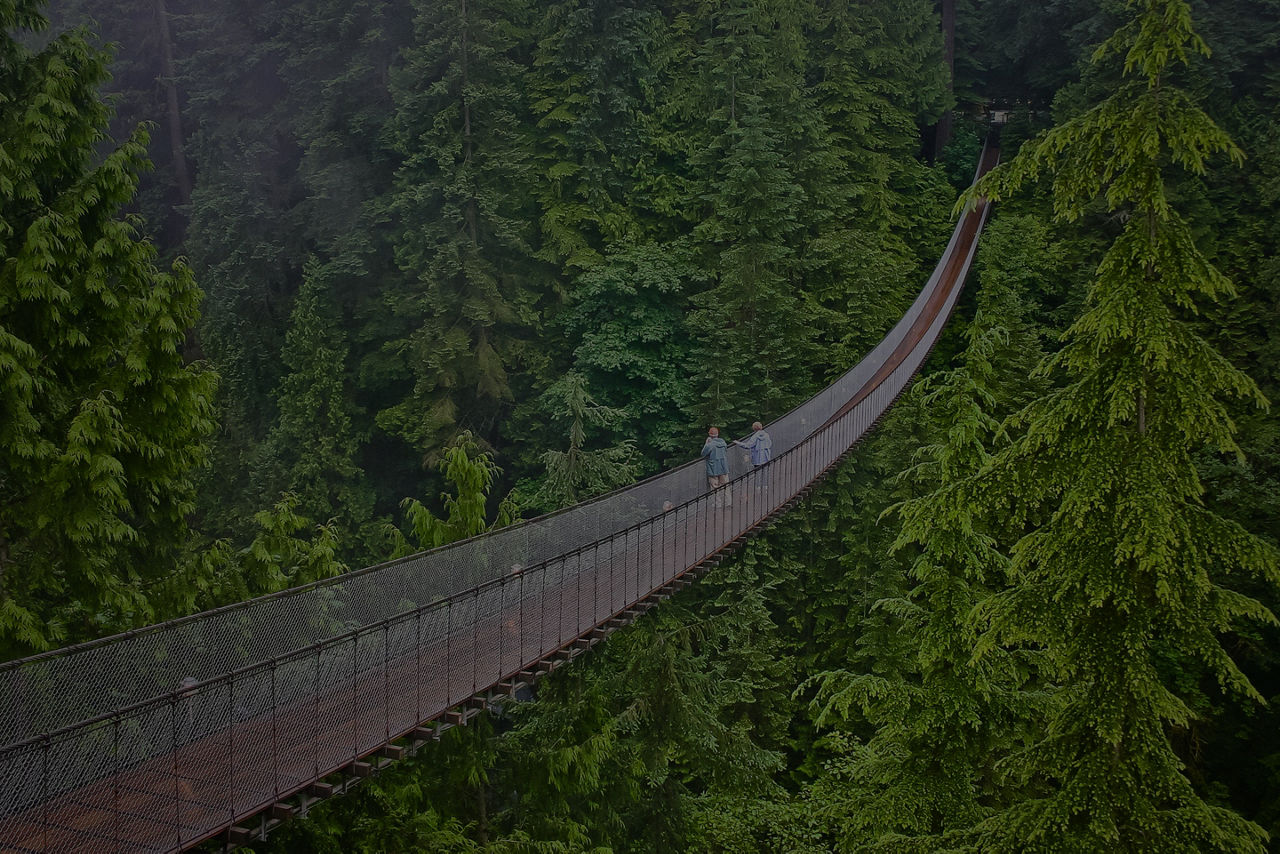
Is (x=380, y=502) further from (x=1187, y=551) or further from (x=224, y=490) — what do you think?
(x=1187, y=551)

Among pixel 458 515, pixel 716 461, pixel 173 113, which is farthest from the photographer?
pixel 173 113

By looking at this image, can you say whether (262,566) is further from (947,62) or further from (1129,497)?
(947,62)

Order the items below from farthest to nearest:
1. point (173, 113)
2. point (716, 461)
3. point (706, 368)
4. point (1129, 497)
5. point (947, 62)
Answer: point (173, 113) → point (947, 62) → point (706, 368) → point (716, 461) → point (1129, 497)

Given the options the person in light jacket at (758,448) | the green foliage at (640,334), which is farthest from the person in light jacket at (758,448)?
the green foliage at (640,334)

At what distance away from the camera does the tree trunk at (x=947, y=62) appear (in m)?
24.6

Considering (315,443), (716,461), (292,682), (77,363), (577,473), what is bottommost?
(315,443)

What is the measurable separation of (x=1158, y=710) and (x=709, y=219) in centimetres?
1546

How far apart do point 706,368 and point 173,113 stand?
52.1ft

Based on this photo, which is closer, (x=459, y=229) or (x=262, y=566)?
(x=262, y=566)

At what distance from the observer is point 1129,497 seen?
4379 millimetres

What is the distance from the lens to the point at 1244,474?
44.1 feet

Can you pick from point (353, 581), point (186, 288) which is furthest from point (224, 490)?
point (353, 581)

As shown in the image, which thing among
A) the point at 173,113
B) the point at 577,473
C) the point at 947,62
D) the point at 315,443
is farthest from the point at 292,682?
the point at 173,113

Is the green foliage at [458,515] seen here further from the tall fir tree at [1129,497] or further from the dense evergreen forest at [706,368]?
the tall fir tree at [1129,497]
